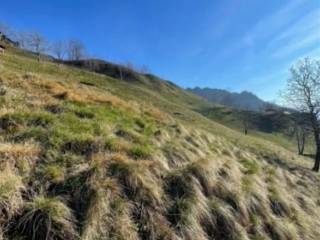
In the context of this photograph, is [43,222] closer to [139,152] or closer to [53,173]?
[53,173]

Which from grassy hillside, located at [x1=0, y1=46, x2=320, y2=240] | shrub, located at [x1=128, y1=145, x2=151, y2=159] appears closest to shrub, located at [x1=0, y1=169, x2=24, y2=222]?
grassy hillside, located at [x1=0, y1=46, x2=320, y2=240]

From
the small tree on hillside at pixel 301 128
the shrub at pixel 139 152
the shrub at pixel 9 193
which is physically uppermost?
the small tree on hillside at pixel 301 128

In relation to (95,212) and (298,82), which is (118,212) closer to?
(95,212)

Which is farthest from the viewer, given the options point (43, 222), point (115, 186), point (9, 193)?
point (115, 186)

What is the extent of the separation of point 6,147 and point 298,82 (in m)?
28.5

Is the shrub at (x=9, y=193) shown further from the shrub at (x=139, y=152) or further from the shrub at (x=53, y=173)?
the shrub at (x=139, y=152)

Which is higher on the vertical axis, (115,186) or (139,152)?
(139,152)

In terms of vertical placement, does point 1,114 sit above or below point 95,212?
above

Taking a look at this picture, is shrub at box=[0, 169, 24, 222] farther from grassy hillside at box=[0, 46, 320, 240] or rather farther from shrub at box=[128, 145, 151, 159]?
shrub at box=[128, 145, 151, 159]

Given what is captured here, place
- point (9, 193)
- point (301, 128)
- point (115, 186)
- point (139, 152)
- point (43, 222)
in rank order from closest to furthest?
point (43, 222)
point (9, 193)
point (115, 186)
point (139, 152)
point (301, 128)

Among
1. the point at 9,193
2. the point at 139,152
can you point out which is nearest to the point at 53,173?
the point at 9,193

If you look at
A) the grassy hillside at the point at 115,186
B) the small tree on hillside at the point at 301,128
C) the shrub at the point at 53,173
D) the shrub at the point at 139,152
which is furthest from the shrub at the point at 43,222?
the small tree on hillside at the point at 301,128

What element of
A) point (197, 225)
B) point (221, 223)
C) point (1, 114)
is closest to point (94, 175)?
point (197, 225)

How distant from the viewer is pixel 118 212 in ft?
18.0
